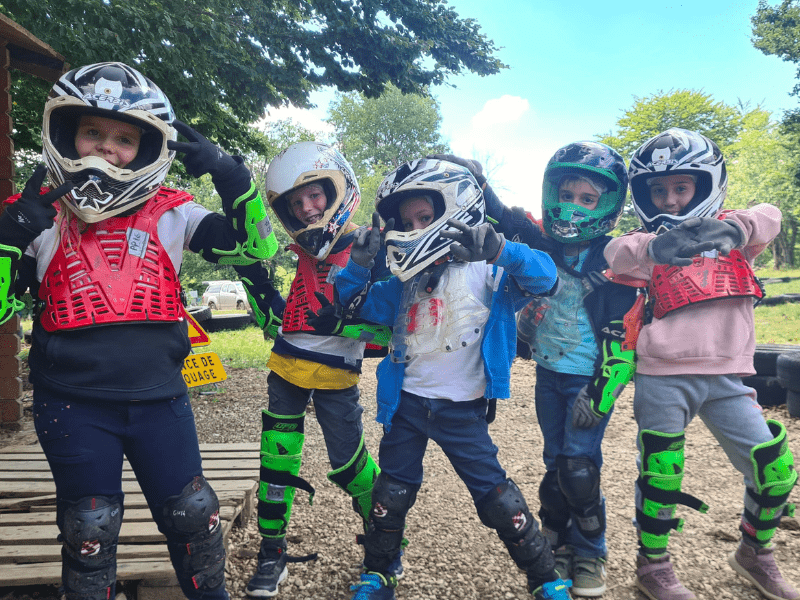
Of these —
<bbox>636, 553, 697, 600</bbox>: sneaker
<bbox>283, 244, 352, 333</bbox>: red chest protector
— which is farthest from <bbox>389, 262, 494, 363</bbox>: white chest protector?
<bbox>636, 553, 697, 600</bbox>: sneaker

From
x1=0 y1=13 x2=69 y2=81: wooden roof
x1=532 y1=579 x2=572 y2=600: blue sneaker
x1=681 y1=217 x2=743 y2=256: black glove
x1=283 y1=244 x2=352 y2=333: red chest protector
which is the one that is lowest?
x1=532 y1=579 x2=572 y2=600: blue sneaker

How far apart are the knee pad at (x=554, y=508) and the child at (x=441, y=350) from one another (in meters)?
0.48

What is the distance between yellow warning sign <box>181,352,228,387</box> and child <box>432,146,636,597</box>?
1.77 m

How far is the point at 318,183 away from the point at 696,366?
216 centimetres

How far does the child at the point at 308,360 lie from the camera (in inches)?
116

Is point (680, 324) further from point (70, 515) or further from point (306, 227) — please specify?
point (70, 515)

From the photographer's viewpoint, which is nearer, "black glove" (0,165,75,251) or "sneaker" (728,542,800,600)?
"black glove" (0,165,75,251)

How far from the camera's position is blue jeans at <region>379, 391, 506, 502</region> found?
254 cm

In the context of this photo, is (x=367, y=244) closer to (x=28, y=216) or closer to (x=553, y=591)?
(x=28, y=216)

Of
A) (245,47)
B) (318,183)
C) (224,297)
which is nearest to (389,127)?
(224,297)

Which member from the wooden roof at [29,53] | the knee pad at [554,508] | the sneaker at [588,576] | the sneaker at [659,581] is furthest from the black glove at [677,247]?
the wooden roof at [29,53]

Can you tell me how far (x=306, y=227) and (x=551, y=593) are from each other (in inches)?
83.0

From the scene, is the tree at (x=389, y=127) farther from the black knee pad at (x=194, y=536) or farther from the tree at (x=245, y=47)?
the black knee pad at (x=194, y=536)

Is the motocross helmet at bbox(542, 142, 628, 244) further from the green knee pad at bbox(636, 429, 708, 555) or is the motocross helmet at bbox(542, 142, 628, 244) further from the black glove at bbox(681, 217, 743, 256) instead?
the green knee pad at bbox(636, 429, 708, 555)
